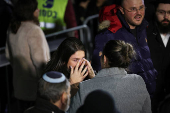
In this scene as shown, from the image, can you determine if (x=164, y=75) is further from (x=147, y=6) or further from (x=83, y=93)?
(x=83, y=93)

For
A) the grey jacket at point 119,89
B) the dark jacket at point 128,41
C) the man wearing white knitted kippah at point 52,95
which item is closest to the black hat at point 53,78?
the man wearing white knitted kippah at point 52,95

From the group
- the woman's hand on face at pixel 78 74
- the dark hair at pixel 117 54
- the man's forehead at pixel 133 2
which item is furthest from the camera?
the man's forehead at pixel 133 2

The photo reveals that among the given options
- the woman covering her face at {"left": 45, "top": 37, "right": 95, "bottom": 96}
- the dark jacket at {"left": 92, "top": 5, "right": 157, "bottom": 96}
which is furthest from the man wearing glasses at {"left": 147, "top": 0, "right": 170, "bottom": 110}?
the woman covering her face at {"left": 45, "top": 37, "right": 95, "bottom": 96}

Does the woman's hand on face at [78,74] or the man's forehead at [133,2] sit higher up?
the man's forehead at [133,2]

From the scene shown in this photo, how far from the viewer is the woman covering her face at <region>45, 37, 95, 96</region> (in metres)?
3.20

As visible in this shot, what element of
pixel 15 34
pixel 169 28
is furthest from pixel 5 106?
pixel 169 28

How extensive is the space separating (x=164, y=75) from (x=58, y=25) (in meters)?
2.27

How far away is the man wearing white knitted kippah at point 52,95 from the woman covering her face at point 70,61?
0.81 meters

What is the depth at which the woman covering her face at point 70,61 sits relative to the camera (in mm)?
3197

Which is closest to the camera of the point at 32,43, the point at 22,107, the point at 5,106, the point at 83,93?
the point at 83,93

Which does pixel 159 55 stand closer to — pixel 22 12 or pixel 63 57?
pixel 63 57

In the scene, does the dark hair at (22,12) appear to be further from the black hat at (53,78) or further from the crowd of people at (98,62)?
the black hat at (53,78)

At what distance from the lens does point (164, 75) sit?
439 cm

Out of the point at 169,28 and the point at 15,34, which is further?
the point at 169,28
